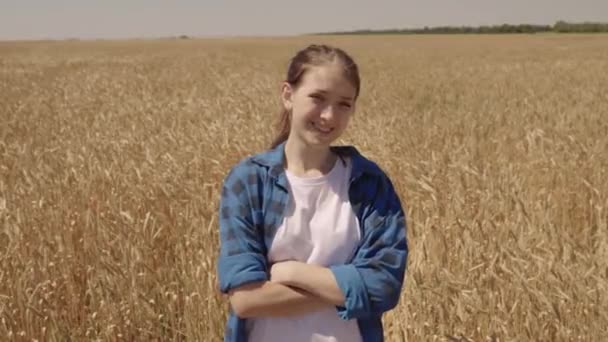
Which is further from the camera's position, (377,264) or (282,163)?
(282,163)

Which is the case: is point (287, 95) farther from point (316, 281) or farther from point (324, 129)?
point (316, 281)

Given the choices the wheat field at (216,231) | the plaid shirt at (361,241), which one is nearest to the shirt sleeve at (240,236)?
the plaid shirt at (361,241)

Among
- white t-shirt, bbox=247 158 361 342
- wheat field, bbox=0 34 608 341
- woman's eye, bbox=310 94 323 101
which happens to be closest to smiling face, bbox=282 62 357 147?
woman's eye, bbox=310 94 323 101

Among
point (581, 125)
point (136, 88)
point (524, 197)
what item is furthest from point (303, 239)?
point (136, 88)

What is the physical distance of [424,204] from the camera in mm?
3520

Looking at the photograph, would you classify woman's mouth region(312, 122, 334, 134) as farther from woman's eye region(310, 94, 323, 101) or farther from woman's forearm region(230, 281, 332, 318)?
woman's forearm region(230, 281, 332, 318)

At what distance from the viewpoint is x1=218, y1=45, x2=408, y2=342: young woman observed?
1.51 metres

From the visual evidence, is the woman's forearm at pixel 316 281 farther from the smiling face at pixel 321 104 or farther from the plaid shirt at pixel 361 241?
the smiling face at pixel 321 104

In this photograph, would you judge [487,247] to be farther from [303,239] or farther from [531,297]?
[303,239]

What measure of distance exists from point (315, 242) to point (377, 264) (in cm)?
15

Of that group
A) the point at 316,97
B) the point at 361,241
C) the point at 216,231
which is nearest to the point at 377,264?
the point at 361,241

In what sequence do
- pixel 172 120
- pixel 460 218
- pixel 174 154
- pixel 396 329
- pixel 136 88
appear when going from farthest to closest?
pixel 136 88, pixel 172 120, pixel 174 154, pixel 460 218, pixel 396 329

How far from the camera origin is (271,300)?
4.96 feet

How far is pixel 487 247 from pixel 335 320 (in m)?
1.32
